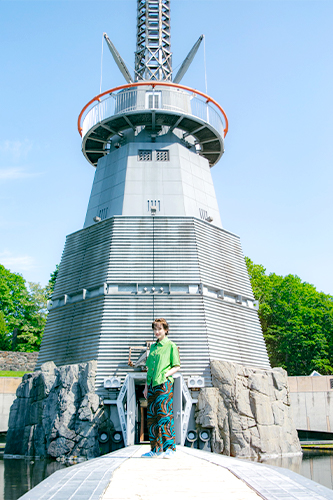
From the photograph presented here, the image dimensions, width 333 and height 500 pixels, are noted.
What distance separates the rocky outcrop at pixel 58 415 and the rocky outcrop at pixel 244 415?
178 inches

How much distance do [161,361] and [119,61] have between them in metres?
Answer: 27.8

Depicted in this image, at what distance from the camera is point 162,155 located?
88.6 feet

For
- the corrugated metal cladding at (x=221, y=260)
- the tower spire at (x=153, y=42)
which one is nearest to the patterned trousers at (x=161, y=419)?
the corrugated metal cladding at (x=221, y=260)

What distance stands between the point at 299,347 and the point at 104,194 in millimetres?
24424

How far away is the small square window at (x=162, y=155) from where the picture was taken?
1057 inches

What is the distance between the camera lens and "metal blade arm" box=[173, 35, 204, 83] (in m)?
31.2

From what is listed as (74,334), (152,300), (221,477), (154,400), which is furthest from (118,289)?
(221,477)

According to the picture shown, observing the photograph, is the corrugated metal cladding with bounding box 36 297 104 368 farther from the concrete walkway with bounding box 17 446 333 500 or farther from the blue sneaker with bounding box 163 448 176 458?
the concrete walkway with bounding box 17 446 333 500

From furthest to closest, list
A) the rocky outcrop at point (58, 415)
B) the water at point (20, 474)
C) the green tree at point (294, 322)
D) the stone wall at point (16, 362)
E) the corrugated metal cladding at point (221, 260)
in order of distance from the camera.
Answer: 1. the green tree at point (294, 322)
2. the stone wall at point (16, 362)
3. the corrugated metal cladding at point (221, 260)
4. the rocky outcrop at point (58, 415)
5. the water at point (20, 474)

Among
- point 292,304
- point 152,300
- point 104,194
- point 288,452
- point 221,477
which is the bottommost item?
point 288,452

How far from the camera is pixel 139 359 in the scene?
741 inches

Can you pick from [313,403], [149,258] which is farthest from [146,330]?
[313,403]

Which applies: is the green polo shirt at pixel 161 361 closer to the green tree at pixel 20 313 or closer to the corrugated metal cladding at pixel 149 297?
the corrugated metal cladding at pixel 149 297

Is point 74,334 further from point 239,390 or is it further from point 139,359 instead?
point 239,390
